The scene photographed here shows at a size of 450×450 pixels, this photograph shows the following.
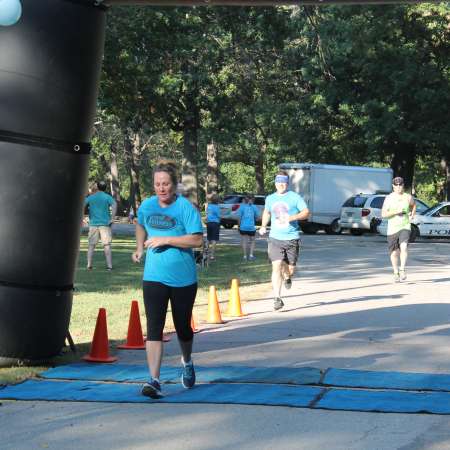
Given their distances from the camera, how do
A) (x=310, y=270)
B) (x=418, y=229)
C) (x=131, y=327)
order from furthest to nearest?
(x=418, y=229)
(x=310, y=270)
(x=131, y=327)

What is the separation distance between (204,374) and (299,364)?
987 mm

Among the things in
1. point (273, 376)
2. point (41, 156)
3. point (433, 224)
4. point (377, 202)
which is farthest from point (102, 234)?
point (377, 202)

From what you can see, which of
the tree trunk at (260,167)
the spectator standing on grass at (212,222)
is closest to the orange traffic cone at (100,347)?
the spectator standing on grass at (212,222)

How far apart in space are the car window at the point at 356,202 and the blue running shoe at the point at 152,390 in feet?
99.5

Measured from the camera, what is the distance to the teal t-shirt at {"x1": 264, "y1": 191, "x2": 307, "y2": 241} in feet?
42.5

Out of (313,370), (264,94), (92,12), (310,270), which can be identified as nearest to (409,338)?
(313,370)

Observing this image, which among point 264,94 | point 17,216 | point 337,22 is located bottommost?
point 17,216

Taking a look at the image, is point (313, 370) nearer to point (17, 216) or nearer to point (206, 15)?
point (17, 216)

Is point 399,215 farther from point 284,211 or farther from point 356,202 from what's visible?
point 356,202

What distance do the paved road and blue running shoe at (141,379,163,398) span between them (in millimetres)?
218

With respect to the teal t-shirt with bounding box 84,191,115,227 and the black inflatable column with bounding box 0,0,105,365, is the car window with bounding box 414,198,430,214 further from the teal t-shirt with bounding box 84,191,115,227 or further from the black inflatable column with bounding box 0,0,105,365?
the black inflatable column with bounding box 0,0,105,365

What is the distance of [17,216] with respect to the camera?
8219 millimetres

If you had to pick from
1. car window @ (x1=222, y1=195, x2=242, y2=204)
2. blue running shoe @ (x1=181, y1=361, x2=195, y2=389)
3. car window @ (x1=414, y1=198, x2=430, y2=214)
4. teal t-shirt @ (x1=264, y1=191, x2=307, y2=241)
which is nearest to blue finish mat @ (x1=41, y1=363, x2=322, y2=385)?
blue running shoe @ (x1=181, y1=361, x2=195, y2=389)

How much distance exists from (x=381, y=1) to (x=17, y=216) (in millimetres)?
3622
